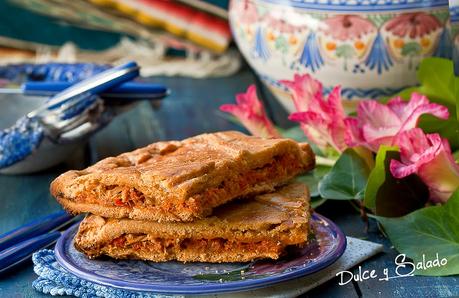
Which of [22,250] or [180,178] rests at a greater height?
[180,178]

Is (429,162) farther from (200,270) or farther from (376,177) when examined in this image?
(200,270)

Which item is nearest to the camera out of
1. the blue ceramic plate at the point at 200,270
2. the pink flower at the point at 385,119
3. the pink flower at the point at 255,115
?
the blue ceramic plate at the point at 200,270

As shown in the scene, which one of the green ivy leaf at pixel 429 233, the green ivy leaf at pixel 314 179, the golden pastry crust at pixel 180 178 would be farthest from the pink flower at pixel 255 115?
the green ivy leaf at pixel 429 233

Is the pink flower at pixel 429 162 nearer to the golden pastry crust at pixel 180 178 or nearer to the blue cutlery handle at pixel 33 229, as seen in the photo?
the golden pastry crust at pixel 180 178

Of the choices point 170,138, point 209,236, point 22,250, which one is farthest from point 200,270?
point 170,138

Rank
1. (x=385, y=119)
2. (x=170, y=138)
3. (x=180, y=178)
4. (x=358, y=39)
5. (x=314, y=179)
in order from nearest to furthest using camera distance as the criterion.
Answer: (x=180, y=178) → (x=385, y=119) → (x=314, y=179) → (x=358, y=39) → (x=170, y=138)

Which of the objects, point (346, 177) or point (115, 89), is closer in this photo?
point (346, 177)

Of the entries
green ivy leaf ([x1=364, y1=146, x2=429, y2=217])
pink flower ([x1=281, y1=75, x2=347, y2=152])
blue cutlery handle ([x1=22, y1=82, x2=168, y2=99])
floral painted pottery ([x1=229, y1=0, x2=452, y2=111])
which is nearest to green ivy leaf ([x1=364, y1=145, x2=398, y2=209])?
green ivy leaf ([x1=364, y1=146, x2=429, y2=217])
